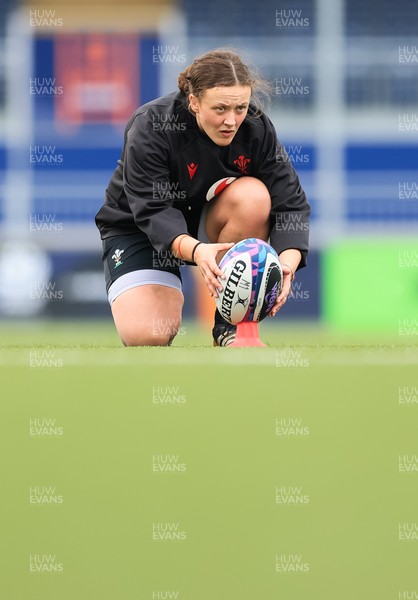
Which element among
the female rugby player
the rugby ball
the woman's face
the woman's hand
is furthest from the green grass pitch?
the woman's face

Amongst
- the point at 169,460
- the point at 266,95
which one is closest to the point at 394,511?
the point at 169,460

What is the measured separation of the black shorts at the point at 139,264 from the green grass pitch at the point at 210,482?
1.14m

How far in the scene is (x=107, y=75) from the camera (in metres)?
12.9

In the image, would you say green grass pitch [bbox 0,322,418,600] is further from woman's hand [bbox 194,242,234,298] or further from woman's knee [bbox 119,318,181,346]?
woman's knee [bbox 119,318,181,346]

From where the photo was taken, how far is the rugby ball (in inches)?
129

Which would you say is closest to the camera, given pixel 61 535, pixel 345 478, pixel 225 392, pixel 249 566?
pixel 249 566

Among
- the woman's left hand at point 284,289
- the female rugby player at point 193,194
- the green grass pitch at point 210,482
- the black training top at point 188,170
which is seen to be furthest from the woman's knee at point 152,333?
the green grass pitch at point 210,482

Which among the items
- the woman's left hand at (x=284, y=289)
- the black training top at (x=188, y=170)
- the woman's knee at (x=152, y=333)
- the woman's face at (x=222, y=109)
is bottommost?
the woman's knee at (x=152, y=333)

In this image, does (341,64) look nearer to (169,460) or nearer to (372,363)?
(372,363)

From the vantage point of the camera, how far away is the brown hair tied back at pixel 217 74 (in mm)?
3277

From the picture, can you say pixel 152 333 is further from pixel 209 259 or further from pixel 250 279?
pixel 209 259

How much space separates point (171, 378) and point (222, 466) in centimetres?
65

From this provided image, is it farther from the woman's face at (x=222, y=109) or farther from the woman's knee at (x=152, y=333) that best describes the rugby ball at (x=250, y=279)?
the woman's knee at (x=152, y=333)

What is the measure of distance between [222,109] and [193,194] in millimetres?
396
